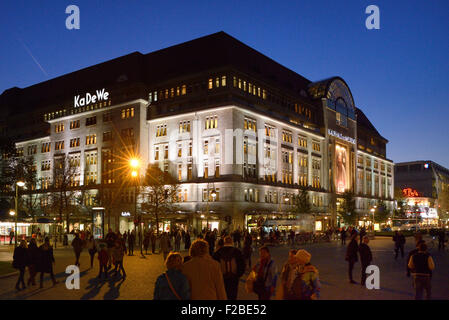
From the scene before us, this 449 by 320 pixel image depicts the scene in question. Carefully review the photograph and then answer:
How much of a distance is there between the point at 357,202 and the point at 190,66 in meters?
53.8

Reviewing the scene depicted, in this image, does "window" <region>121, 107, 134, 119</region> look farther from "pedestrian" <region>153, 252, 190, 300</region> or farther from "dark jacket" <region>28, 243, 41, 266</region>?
"pedestrian" <region>153, 252, 190, 300</region>

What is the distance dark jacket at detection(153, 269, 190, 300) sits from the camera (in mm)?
6816

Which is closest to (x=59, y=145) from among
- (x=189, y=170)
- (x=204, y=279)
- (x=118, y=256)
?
(x=189, y=170)

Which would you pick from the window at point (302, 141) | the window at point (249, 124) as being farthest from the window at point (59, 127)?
the window at point (302, 141)

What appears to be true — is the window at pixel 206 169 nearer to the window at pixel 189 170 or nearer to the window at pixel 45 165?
the window at pixel 189 170

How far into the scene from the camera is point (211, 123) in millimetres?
70125

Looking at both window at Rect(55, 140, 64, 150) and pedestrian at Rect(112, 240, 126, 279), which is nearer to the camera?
pedestrian at Rect(112, 240, 126, 279)

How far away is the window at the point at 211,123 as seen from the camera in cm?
6956

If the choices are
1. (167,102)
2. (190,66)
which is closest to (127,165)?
(167,102)

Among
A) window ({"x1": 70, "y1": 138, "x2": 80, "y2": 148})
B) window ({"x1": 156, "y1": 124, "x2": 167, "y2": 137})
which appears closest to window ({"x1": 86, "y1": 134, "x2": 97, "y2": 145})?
window ({"x1": 70, "y1": 138, "x2": 80, "y2": 148})

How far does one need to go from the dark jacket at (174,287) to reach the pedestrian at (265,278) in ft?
8.19

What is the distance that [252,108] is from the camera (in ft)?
233

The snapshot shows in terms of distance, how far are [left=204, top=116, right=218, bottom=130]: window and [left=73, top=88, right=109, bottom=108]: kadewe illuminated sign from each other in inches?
851
